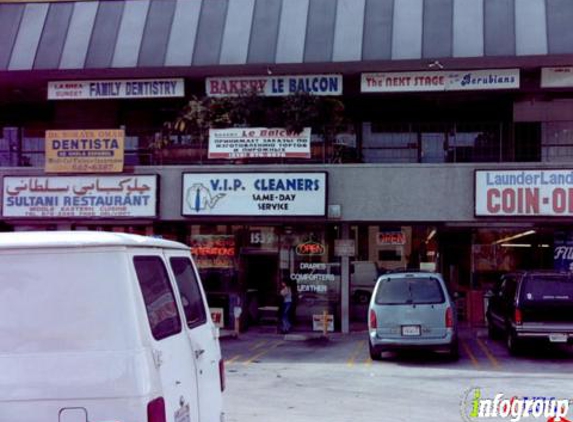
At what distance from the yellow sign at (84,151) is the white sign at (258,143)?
261cm

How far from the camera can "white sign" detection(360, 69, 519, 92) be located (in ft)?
71.9

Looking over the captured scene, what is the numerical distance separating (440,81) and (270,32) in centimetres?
498

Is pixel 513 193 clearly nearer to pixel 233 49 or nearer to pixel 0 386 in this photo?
pixel 233 49

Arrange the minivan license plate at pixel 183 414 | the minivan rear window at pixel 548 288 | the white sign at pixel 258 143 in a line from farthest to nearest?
1. the white sign at pixel 258 143
2. the minivan rear window at pixel 548 288
3. the minivan license plate at pixel 183 414

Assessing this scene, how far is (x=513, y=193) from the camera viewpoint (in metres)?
19.8

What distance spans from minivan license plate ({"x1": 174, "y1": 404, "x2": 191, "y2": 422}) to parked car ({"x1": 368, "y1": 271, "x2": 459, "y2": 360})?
10538mm

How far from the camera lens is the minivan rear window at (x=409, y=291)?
1553cm

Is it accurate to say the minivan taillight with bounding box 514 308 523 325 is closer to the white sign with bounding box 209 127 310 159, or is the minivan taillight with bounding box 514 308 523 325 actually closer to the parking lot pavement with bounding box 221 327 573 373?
the parking lot pavement with bounding box 221 327 573 373

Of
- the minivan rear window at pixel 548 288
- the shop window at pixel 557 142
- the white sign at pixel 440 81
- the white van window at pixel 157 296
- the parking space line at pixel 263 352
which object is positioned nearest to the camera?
the white van window at pixel 157 296

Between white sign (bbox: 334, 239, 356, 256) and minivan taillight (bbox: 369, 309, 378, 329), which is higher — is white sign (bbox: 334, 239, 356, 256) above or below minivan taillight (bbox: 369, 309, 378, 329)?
above

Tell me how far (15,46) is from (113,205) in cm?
638

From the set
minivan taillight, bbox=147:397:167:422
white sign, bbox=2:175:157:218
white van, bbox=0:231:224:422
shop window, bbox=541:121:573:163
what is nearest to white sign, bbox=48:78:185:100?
white sign, bbox=2:175:157:218

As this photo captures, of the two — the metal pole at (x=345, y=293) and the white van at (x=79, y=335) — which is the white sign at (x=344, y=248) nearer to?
the metal pole at (x=345, y=293)

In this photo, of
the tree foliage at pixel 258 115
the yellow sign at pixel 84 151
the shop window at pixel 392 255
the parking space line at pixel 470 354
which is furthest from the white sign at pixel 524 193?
the yellow sign at pixel 84 151
